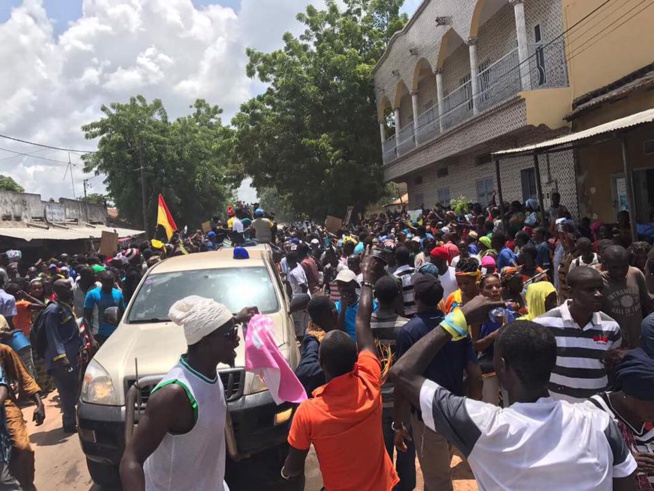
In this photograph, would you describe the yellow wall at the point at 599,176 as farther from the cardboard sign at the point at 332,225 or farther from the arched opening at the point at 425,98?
the cardboard sign at the point at 332,225

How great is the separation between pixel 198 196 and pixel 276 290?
3204cm

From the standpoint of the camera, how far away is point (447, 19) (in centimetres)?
1406

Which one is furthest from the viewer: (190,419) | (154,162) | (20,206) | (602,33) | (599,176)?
(154,162)

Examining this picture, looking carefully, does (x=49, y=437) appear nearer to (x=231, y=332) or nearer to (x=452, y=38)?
(x=231, y=332)

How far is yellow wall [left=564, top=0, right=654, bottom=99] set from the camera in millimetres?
9828

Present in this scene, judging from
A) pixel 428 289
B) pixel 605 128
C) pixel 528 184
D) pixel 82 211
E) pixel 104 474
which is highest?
pixel 82 211

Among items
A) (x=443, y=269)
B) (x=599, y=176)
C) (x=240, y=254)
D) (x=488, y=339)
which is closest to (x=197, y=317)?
(x=488, y=339)

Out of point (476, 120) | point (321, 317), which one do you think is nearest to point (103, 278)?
point (321, 317)

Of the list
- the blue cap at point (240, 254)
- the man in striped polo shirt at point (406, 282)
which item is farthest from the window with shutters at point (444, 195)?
the blue cap at point (240, 254)

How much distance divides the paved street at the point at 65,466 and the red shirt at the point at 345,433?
1.88m

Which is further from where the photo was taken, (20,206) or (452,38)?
(20,206)

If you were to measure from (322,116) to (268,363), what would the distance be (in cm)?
2311

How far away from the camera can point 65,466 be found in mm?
4973

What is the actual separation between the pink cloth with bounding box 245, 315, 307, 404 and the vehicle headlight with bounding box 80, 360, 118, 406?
1670mm
